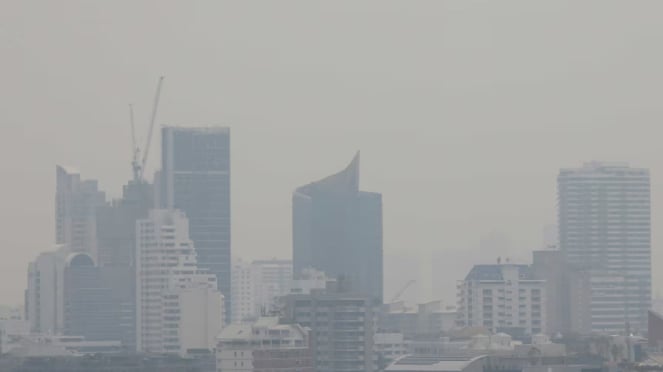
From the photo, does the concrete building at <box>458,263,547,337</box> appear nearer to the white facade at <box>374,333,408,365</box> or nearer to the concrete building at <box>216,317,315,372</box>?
the white facade at <box>374,333,408,365</box>

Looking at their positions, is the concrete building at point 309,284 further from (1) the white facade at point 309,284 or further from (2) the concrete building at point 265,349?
(2) the concrete building at point 265,349

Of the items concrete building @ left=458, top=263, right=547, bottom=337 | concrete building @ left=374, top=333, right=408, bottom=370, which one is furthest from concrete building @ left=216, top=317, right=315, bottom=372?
concrete building @ left=458, top=263, right=547, bottom=337

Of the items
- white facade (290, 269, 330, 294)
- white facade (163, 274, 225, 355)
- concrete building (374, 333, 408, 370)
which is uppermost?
white facade (290, 269, 330, 294)

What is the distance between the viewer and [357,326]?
468 ft

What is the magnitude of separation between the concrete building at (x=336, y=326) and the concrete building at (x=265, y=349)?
8.27 metres

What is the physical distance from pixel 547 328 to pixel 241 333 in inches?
2803

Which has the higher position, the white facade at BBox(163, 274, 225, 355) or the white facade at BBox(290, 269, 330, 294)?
the white facade at BBox(290, 269, 330, 294)

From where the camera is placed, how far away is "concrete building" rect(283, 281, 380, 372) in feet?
459

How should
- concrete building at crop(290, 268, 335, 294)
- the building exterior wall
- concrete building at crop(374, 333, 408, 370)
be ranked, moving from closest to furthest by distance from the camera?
1. the building exterior wall
2. concrete building at crop(290, 268, 335, 294)
3. concrete building at crop(374, 333, 408, 370)

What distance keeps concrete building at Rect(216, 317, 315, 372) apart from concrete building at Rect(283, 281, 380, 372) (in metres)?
8.27

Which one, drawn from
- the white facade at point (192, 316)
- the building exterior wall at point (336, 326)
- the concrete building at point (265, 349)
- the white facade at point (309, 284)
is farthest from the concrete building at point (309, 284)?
the concrete building at point (265, 349)

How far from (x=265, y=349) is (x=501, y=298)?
71950 mm

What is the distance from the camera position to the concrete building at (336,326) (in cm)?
13988

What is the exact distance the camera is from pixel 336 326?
141500mm
